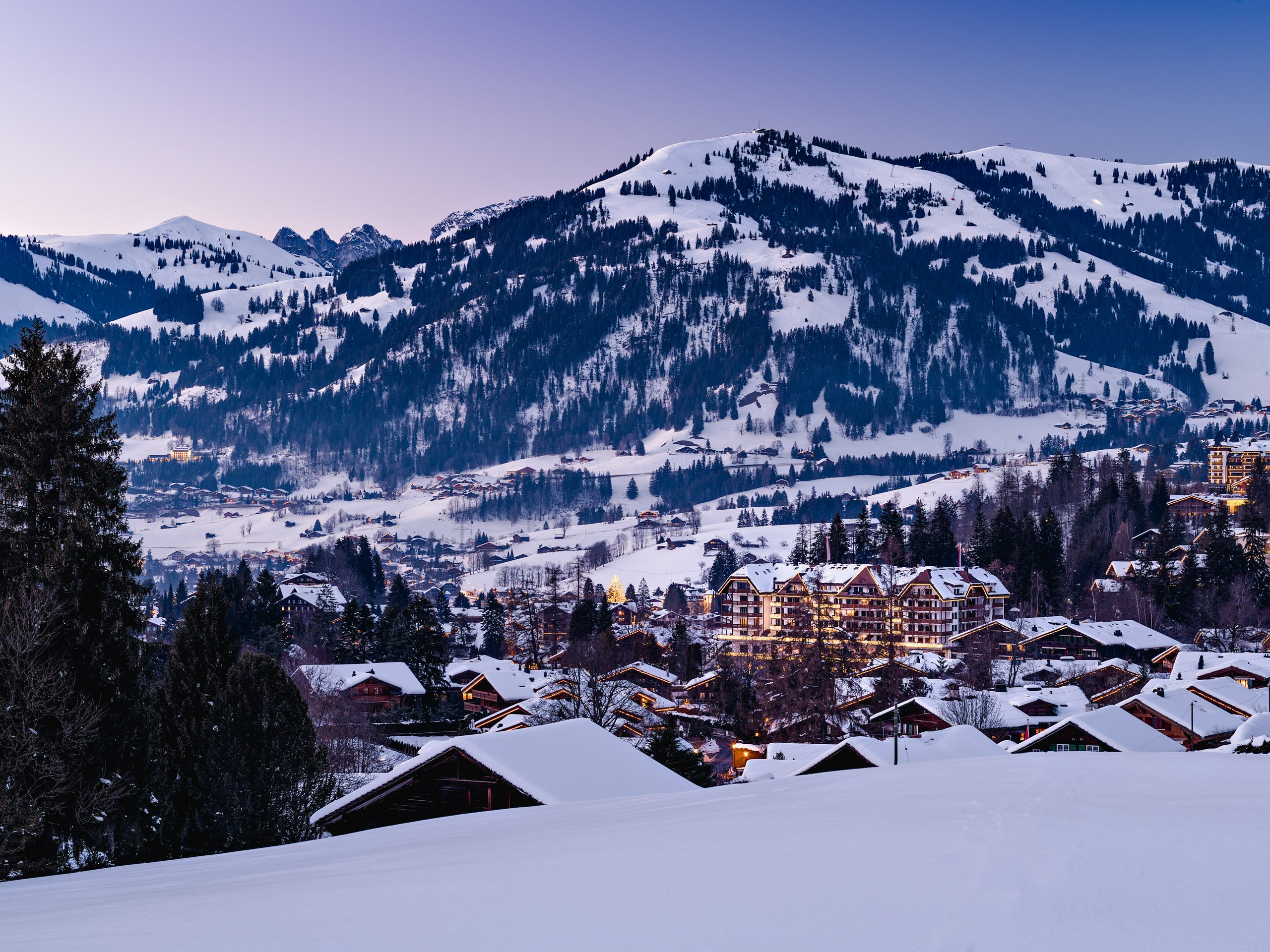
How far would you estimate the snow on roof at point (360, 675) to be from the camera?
57.5m

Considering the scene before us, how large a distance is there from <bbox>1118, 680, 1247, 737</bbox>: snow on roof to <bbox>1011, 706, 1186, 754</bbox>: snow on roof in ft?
32.2

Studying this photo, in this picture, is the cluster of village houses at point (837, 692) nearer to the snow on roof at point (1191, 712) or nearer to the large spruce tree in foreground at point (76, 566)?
the snow on roof at point (1191, 712)

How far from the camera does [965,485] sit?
164m

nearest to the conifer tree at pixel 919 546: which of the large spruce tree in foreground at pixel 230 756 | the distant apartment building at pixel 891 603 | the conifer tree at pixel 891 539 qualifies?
the conifer tree at pixel 891 539

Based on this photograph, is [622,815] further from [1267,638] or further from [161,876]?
[1267,638]

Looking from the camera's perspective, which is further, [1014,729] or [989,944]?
[1014,729]

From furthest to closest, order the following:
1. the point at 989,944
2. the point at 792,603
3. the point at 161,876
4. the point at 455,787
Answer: the point at 792,603 < the point at 455,787 < the point at 161,876 < the point at 989,944

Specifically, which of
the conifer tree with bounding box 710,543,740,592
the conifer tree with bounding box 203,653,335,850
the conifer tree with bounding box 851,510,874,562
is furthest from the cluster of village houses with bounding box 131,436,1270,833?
the conifer tree with bounding box 851,510,874,562

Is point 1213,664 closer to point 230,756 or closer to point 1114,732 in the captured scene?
point 1114,732

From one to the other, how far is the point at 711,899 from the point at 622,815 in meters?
5.40

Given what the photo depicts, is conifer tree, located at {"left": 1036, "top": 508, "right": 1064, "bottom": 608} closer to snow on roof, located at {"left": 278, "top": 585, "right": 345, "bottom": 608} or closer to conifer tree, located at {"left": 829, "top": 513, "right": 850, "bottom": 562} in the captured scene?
conifer tree, located at {"left": 829, "top": 513, "right": 850, "bottom": 562}

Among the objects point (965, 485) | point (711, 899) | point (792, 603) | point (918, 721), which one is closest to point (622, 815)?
point (711, 899)

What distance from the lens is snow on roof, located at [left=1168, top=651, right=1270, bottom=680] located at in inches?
2206

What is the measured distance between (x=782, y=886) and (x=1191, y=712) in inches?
1671
